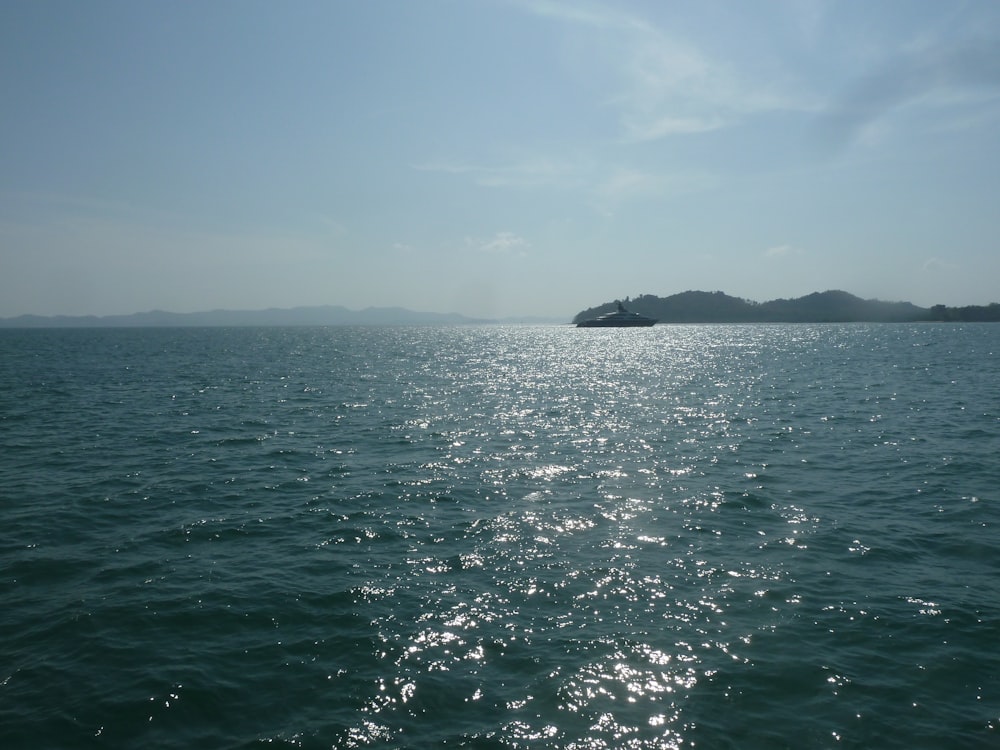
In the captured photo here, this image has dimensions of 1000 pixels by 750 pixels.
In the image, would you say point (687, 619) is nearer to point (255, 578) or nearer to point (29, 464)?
point (255, 578)

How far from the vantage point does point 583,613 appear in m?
14.5

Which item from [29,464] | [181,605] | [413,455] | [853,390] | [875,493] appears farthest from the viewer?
[853,390]

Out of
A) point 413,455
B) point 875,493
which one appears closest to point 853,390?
point 875,493

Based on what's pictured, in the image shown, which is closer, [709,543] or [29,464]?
[709,543]

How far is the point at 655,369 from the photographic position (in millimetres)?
83125

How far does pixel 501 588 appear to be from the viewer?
51.9 ft

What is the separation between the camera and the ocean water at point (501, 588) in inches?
430

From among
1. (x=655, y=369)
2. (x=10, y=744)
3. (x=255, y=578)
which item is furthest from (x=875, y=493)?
(x=655, y=369)

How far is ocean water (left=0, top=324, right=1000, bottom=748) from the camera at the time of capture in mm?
10930

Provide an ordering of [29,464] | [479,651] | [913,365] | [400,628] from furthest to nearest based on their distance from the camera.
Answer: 1. [913,365]
2. [29,464]
3. [400,628]
4. [479,651]

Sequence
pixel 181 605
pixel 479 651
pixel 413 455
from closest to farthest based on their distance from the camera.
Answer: pixel 479 651, pixel 181 605, pixel 413 455

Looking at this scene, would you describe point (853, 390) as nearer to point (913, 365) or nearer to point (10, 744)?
point (913, 365)

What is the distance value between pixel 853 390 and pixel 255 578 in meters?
52.1

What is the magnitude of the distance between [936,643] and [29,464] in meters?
32.9
